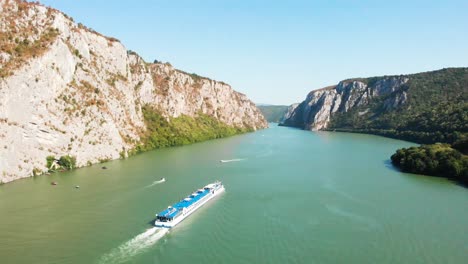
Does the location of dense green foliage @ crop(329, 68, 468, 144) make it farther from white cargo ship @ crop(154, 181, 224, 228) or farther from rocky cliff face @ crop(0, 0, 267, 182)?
rocky cliff face @ crop(0, 0, 267, 182)

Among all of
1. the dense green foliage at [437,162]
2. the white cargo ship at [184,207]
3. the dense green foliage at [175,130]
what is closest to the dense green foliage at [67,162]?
the dense green foliage at [175,130]

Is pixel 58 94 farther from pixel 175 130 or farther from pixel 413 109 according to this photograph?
pixel 413 109

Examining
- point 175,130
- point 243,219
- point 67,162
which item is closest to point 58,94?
point 67,162

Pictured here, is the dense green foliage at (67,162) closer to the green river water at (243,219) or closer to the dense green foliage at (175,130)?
the green river water at (243,219)

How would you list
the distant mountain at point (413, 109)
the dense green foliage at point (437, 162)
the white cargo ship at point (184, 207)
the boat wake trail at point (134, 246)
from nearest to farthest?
1. the boat wake trail at point (134, 246)
2. the white cargo ship at point (184, 207)
3. the dense green foliage at point (437, 162)
4. the distant mountain at point (413, 109)

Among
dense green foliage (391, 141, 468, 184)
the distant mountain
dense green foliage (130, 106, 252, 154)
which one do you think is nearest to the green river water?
dense green foliage (391, 141, 468, 184)

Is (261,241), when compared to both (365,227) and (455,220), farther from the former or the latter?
(455,220)

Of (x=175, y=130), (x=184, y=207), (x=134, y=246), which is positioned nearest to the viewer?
(x=134, y=246)
